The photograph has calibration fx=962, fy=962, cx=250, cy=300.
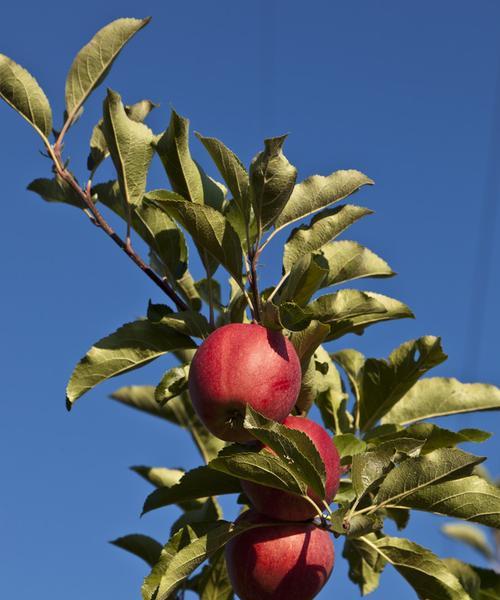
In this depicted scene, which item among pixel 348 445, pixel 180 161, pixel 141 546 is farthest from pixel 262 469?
pixel 141 546

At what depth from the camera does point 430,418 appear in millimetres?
2791

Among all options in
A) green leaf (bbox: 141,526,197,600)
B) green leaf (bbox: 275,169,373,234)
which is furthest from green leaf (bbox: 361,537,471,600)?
green leaf (bbox: 275,169,373,234)

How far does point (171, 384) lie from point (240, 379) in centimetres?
33

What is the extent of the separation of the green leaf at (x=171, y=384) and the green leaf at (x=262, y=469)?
32cm

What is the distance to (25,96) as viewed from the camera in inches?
94.3

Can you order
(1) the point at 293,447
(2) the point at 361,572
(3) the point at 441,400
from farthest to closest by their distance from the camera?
(2) the point at 361,572, (3) the point at 441,400, (1) the point at 293,447

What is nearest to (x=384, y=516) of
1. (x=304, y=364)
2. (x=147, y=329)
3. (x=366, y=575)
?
(x=366, y=575)

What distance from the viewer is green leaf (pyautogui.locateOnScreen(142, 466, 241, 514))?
235 centimetres

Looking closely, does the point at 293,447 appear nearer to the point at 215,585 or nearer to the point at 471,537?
the point at 215,585

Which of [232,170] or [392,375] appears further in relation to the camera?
[392,375]

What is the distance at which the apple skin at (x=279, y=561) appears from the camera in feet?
6.96

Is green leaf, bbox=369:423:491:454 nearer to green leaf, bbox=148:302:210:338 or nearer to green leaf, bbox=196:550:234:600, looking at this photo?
green leaf, bbox=148:302:210:338

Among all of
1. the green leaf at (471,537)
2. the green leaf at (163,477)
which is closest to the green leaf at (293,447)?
the green leaf at (163,477)

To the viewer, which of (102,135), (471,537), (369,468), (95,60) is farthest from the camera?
(471,537)
